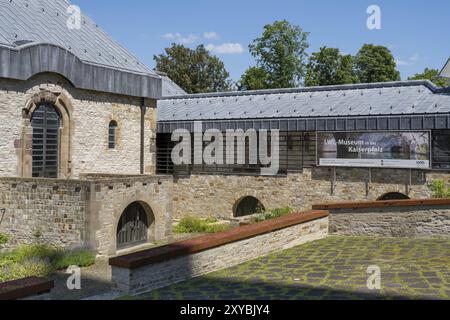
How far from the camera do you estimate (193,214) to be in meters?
24.2

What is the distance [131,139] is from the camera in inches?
868

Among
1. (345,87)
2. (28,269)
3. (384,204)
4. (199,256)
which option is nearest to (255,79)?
(345,87)

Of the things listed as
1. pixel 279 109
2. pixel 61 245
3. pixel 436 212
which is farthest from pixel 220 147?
pixel 436 212

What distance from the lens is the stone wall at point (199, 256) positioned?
8.45m

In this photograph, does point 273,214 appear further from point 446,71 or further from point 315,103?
point 446,71

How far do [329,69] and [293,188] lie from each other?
23269mm

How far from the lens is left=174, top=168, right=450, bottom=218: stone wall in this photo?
1955cm

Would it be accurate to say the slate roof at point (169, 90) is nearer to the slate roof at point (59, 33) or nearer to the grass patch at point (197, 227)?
the slate roof at point (59, 33)

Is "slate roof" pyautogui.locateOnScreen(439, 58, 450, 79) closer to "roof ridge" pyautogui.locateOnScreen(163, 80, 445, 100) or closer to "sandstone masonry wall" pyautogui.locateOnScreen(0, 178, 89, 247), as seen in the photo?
"roof ridge" pyautogui.locateOnScreen(163, 80, 445, 100)

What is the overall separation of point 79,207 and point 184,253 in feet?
23.0

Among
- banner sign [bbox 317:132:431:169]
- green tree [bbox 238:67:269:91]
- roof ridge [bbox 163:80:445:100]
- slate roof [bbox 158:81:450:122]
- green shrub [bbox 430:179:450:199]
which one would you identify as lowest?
green shrub [bbox 430:179:450:199]

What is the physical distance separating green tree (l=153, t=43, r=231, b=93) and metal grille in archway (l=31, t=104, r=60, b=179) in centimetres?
3069

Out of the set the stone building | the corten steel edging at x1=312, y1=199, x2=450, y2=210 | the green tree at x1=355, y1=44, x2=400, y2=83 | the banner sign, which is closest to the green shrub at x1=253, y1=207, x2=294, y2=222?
the stone building
